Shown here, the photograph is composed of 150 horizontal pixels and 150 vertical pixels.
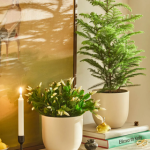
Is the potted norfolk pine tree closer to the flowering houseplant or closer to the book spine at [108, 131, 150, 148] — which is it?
the book spine at [108, 131, 150, 148]

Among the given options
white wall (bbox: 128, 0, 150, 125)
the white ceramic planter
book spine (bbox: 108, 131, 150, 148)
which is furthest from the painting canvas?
white wall (bbox: 128, 0, 150, 125)

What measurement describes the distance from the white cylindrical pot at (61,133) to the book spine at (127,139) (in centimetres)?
18

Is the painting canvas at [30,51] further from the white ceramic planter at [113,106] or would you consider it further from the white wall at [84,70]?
the white ceramic planter at [113,106]

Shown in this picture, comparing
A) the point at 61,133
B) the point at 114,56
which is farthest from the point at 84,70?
the point at 61,133

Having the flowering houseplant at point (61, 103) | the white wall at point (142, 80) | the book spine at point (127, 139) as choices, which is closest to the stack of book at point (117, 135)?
the book spine at point (127, 139)

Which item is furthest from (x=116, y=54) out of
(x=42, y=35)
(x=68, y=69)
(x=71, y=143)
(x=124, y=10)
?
(x=124, y=10)

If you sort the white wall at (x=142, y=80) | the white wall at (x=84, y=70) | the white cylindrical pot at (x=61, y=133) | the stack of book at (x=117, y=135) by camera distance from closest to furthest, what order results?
the white cylindrical pot at (x=61, y=133)
the stack of book at (x=117, y=135)
the white wall at (x=84, y=70)
the white wall at (x=142, y=80)

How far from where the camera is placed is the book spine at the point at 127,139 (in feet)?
3.41

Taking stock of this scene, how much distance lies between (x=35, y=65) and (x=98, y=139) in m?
0.42

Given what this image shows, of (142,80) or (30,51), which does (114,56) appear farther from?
(142,80)

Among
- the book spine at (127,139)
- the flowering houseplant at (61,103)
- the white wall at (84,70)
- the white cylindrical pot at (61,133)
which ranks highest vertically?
the white wall at (84,70)

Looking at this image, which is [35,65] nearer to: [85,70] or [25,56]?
[25,56]

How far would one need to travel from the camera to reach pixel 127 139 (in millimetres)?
1103

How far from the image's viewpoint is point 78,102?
955 millimetres
